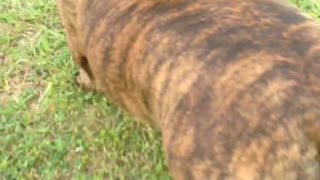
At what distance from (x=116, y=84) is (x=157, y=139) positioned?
63 cm

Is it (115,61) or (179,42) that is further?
(115,61)

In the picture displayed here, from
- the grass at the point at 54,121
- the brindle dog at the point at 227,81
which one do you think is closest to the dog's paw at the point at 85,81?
the grass at the point at 54,121

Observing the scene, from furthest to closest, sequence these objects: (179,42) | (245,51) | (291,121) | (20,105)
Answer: (20,105)
(179,42)
(245,51)
(291,121)

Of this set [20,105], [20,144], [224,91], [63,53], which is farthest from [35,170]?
[224,91]

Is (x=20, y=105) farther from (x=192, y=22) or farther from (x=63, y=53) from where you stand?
(x=192, y=22)

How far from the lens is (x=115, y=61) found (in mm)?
2215

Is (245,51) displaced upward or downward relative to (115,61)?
upward

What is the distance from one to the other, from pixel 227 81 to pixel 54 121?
58.5 inches

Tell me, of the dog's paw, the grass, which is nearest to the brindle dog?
the grass

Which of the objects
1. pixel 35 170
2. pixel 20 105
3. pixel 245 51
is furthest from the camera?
pixel 20 105

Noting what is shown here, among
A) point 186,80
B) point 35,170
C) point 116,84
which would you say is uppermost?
point 186,80

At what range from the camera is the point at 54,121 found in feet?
9.93

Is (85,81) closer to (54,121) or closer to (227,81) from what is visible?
(54,121)

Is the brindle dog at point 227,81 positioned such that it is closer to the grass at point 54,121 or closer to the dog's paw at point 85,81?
the grass at point 54,121
